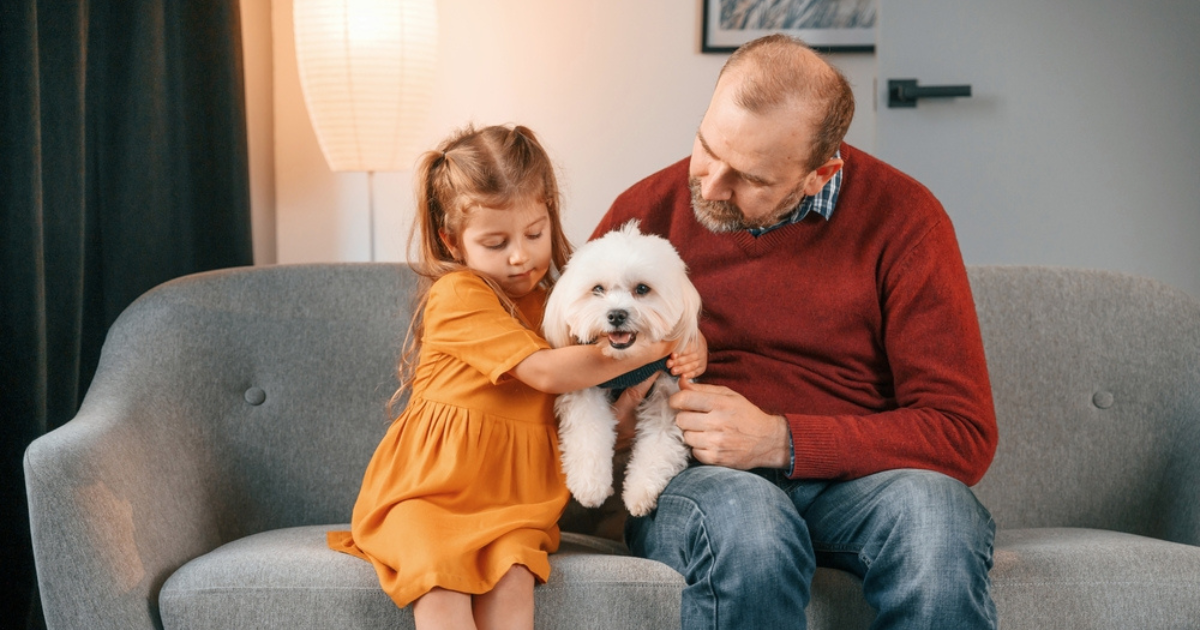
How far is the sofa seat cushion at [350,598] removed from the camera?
4.45 feet

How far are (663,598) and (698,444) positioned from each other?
0.24 metres

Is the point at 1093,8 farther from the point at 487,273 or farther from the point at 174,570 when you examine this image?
the point at 174,570

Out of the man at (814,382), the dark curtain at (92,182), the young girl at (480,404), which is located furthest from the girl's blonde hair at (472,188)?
the dark curtain at (92,182)

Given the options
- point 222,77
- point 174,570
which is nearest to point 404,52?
point 222,77

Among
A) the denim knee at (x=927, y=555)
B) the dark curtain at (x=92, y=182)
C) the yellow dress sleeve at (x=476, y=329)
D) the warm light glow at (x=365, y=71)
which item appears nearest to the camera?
the denim knee at (x=927, y=555)

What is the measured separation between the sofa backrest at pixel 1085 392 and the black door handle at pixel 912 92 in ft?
3.21

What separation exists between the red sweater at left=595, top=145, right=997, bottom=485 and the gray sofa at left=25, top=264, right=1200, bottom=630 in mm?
219

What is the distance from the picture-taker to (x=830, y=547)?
1423 millimetres

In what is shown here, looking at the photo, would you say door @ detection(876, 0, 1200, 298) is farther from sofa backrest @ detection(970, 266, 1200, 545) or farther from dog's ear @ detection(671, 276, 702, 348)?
dog's ear @ detection(671, 276, 702, 348)

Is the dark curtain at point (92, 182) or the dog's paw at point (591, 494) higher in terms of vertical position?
the dark curtain at point (92, 182)

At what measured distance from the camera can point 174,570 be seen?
1.49m

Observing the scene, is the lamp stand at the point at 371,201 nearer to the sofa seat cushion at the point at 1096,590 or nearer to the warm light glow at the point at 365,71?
the warm light glow at the point at 365,71

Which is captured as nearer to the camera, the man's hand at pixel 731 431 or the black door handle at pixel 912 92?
the man's hand at pixel 731 431

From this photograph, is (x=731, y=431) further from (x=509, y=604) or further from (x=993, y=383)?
(x=993, y=383)
